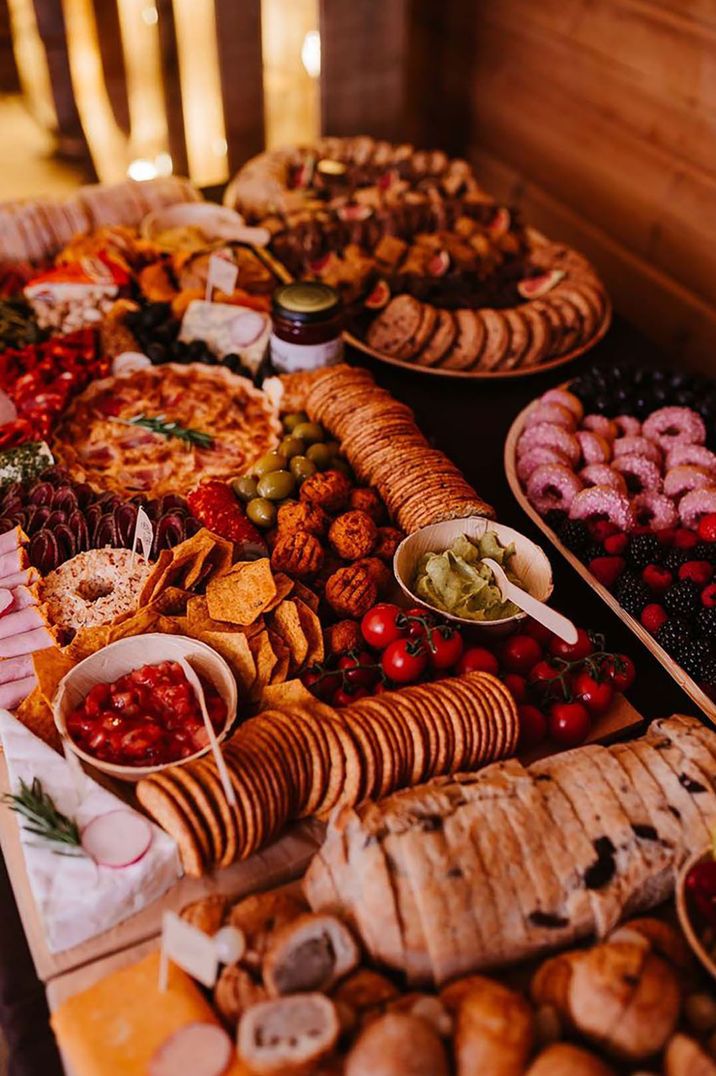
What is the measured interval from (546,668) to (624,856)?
0.57 metres

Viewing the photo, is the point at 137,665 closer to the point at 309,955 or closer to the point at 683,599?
the point at 309,955

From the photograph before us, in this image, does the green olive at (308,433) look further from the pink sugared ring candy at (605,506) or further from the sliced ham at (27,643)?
the sliced ham at (27,643)

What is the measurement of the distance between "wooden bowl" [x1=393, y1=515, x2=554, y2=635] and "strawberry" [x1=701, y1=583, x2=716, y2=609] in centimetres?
→ 39

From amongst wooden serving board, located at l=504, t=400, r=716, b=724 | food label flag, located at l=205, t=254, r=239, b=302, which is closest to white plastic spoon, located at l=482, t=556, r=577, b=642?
wooden serving board, located at l=504, t=400, r=716, b=724

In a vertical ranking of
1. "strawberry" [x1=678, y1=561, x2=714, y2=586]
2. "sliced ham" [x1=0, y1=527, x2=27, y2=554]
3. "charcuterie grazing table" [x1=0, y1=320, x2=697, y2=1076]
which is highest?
"sliced ham" [x1=0, y1=527, x2=27, y2=554]

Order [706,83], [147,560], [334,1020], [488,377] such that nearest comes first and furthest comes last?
1. [334,1020]
2. [147,560]
3. [488,377]
4. [706,83]

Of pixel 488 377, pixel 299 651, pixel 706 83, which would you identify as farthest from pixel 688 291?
pixel 299 651

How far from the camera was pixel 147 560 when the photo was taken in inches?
A: 89.7

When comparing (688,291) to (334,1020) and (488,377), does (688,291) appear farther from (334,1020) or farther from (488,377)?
(334,1020)

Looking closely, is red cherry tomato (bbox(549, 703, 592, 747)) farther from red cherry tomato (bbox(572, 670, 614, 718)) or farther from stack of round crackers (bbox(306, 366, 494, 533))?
stack of round crackers (bbox(306, 366, 494, 533))

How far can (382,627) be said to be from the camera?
2115 mm

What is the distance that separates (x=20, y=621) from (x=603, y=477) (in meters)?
1.66

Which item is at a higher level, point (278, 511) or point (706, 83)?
point (706, 83)

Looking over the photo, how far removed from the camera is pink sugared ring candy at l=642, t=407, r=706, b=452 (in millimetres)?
2869
